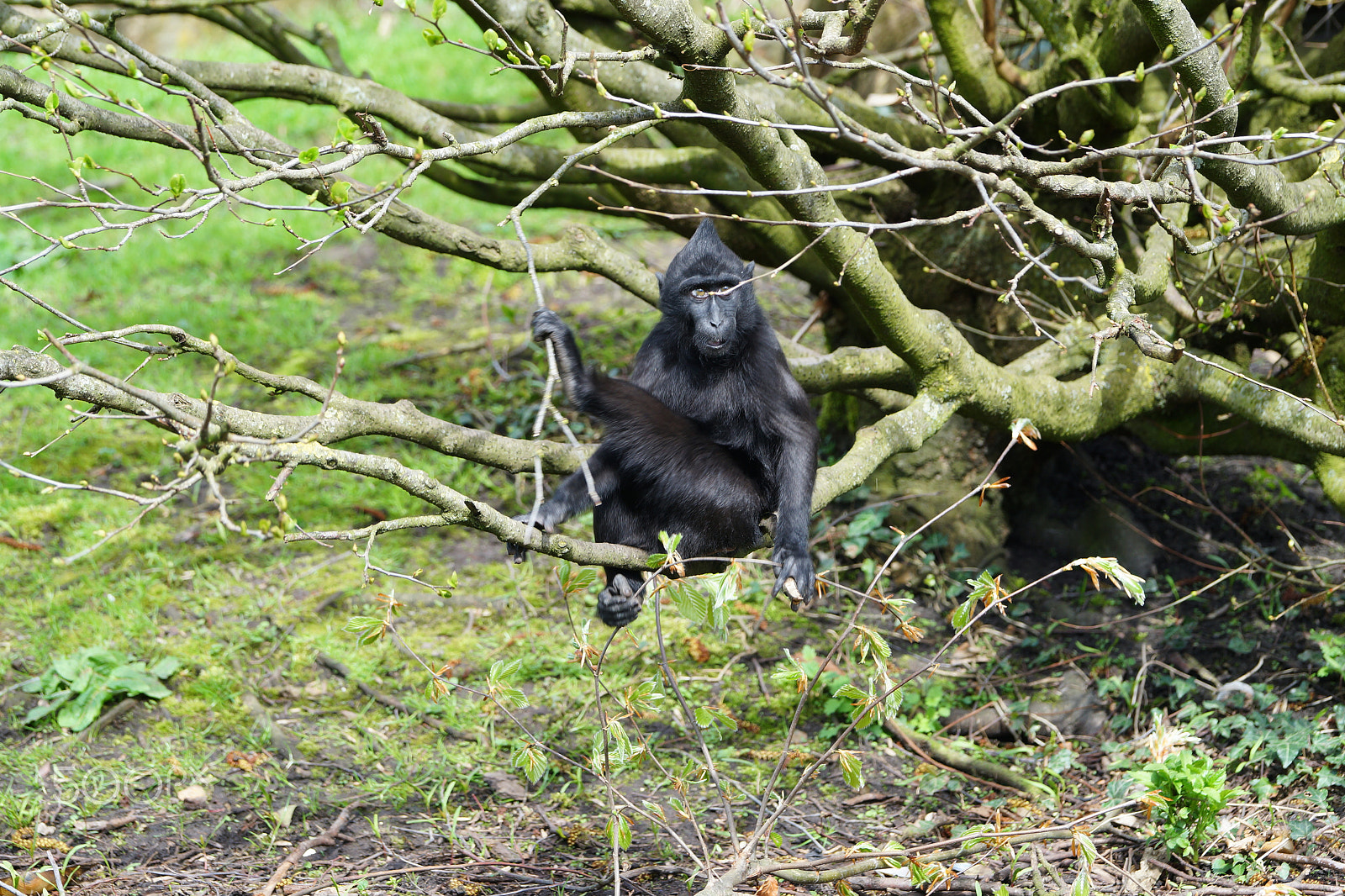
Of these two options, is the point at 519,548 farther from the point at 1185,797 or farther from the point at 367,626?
the point at 1185,797

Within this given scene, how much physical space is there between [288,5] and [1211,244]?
13575mm

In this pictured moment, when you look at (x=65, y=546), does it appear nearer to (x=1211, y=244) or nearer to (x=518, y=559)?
(x=518, y=559)

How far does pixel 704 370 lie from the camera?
3.55m

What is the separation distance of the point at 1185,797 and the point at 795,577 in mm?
1397

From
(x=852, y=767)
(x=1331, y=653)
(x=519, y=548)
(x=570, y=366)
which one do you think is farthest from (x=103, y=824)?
(x=1331, y=653)

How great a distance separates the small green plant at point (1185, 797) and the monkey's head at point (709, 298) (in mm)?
1884

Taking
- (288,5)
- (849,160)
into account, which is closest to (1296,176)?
(849,160)

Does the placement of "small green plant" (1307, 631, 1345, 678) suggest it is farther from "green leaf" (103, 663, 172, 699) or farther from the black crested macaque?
"green leaf" (103, 663, 172, 699)

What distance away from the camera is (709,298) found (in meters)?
3.37

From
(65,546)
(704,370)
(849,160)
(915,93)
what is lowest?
(65,546)

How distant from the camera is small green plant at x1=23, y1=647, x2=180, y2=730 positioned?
3900 millimetres

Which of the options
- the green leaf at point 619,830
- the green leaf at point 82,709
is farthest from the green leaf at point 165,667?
the green leaf at point 619,830

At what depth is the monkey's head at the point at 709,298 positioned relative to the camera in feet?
11.0

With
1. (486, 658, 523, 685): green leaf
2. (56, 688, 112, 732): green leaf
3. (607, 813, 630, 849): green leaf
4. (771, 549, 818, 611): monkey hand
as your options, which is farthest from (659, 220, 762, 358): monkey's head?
(56, 688, 112, 732): green leaf
